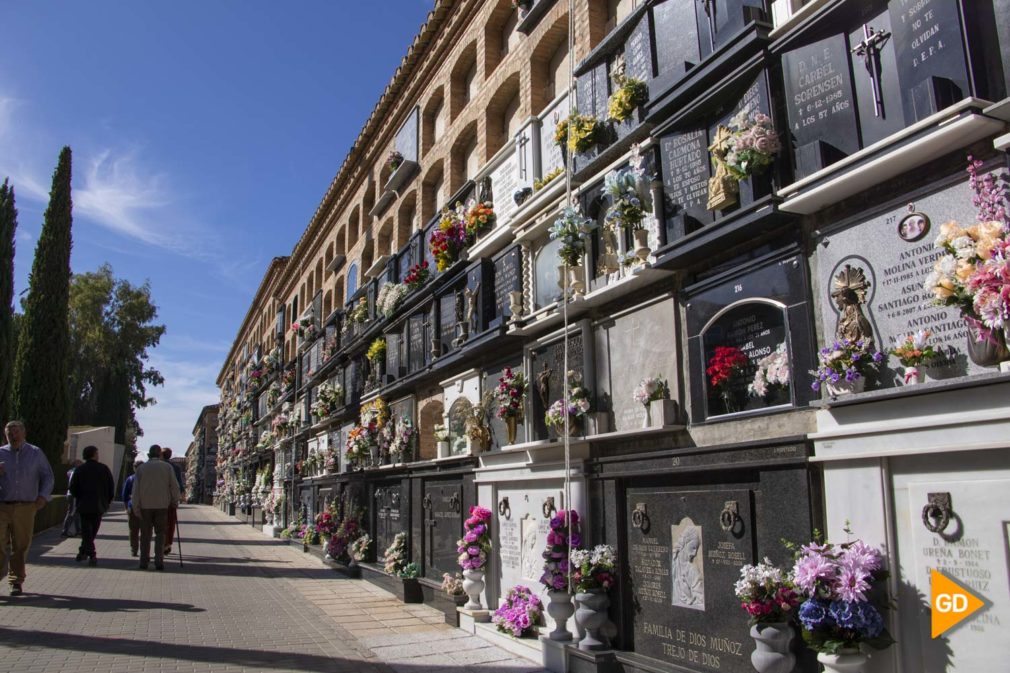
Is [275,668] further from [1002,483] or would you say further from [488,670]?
[1002,483]

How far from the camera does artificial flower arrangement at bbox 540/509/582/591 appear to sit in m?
8.16

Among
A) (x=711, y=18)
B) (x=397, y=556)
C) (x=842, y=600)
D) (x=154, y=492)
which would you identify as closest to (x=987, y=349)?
(x=842, y=600)

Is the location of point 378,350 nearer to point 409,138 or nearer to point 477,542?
point 409,138

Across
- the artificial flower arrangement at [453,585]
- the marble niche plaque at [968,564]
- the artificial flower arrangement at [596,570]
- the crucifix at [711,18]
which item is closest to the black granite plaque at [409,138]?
the artificial flower arrangement at [453,585]

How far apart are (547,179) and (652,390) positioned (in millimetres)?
4120

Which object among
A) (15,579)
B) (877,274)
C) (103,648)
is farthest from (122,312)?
(877,274)

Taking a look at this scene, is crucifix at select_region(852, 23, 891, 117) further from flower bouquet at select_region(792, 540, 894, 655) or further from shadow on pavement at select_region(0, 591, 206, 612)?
shadow on pavement at select_region(0, 591, 206, 612)

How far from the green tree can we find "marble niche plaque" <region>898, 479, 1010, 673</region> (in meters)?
44.5

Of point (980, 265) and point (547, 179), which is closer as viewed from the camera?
point (980, 265)

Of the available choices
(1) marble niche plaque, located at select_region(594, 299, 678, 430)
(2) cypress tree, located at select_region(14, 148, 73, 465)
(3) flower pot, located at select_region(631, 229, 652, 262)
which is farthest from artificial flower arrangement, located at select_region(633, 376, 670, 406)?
(2) cypress tree, located at select_region(14, 148, 73, 465)

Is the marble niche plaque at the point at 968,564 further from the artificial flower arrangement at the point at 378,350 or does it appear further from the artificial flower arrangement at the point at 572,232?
the artificial flower arrangement at the point at 378,350

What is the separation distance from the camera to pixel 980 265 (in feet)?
14.4

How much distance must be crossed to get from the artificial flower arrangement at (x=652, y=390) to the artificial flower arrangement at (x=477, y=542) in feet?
12.5

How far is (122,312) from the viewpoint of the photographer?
45.8 meters
